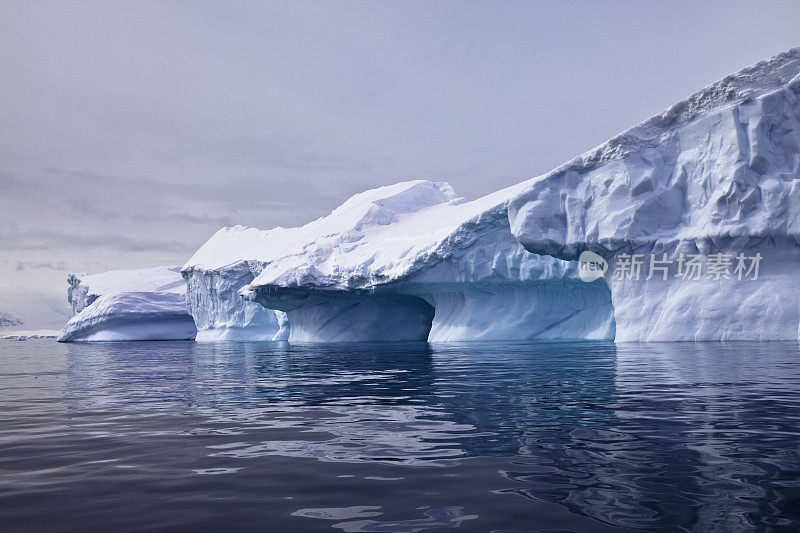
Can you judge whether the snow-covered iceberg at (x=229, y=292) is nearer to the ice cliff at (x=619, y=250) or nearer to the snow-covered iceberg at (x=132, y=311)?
the snow-covered iceberg at (x=132, y=311)

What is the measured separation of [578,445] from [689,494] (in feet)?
4.63

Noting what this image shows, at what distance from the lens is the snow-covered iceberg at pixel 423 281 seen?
91.1 feet

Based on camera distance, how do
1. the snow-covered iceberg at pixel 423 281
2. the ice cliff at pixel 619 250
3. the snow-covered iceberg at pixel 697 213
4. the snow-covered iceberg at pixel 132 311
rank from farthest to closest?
the snow-covered iceberg at pixel 132 311 → the snow-covered iceberg at pixel 423 281 → the ice cliff at pixel 619 250 → the snow-covered iceberg at pixel 697 213

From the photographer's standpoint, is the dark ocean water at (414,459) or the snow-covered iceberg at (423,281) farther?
the snow-covered iceberg at (423,281)

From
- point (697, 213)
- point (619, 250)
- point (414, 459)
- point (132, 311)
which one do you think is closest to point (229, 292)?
point (132, 311)

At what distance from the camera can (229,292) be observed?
1748 inches

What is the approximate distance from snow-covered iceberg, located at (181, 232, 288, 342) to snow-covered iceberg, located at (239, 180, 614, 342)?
11.3 feet

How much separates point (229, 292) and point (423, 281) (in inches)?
787

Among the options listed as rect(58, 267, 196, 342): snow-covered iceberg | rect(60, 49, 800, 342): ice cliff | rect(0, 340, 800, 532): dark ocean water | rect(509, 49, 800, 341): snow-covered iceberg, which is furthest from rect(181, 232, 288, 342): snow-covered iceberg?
rect(0, 340, 800, 532): dark ocean water

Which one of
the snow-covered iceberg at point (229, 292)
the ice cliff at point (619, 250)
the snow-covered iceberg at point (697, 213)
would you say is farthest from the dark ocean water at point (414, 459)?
the snow-covered iceberg at point (229, 292)

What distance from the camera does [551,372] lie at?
11430 millimetres

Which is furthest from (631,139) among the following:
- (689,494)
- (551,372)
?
(689,494)

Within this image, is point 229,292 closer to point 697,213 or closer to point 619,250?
point 619,250

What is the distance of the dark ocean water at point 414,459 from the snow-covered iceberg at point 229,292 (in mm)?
34192
